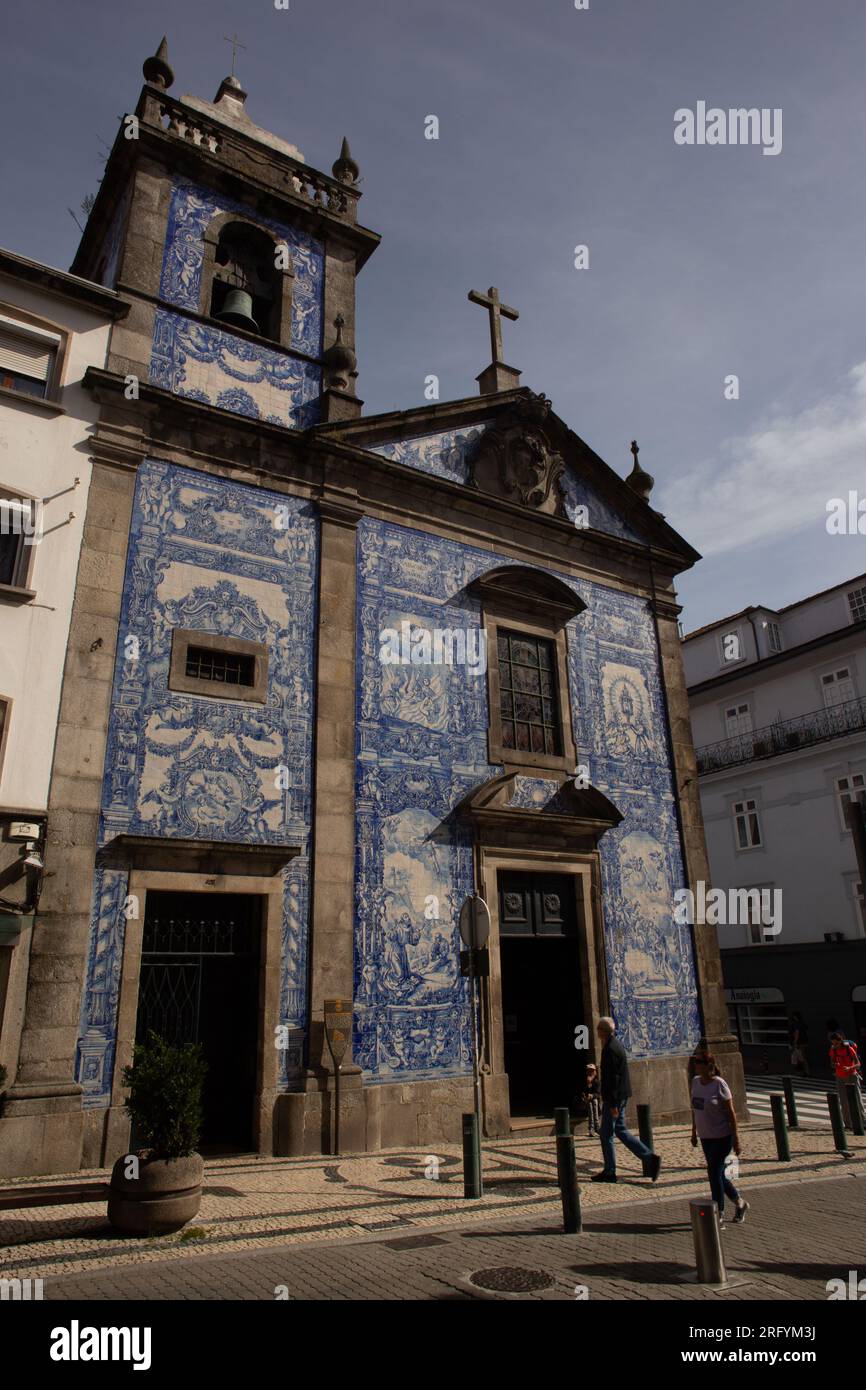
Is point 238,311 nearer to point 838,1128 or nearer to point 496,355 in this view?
point 496,355

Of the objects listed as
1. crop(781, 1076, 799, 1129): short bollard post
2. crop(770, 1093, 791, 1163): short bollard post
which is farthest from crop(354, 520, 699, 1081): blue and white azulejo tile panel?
crop(770, 1093, 791, 1163): short bollard post

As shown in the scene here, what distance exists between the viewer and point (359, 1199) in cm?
780

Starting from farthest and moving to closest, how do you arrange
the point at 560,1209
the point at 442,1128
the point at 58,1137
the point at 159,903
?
the point at 442,1128, the point at 159,903, the point at 58,1137, the point at 560,1209

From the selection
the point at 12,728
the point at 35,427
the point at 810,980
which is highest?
the point at 35,427

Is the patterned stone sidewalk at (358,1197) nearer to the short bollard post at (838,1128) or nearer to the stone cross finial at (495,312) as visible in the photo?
the short bollard post at (838,1128)

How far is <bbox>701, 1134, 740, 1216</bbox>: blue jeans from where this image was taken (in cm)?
736

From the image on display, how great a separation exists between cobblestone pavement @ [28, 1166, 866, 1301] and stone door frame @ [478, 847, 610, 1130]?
4362 mm

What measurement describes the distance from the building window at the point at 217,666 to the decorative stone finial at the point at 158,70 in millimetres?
8727

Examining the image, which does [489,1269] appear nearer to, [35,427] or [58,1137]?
[58,1137]

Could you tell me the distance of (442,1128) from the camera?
11016 millimetres

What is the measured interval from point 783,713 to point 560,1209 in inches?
920

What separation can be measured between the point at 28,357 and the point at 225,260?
416cm

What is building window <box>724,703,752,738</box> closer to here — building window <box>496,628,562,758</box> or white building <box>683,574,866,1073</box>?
white building <box>683,574,866,1073</box>

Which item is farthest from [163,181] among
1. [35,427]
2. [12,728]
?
[12,728]
